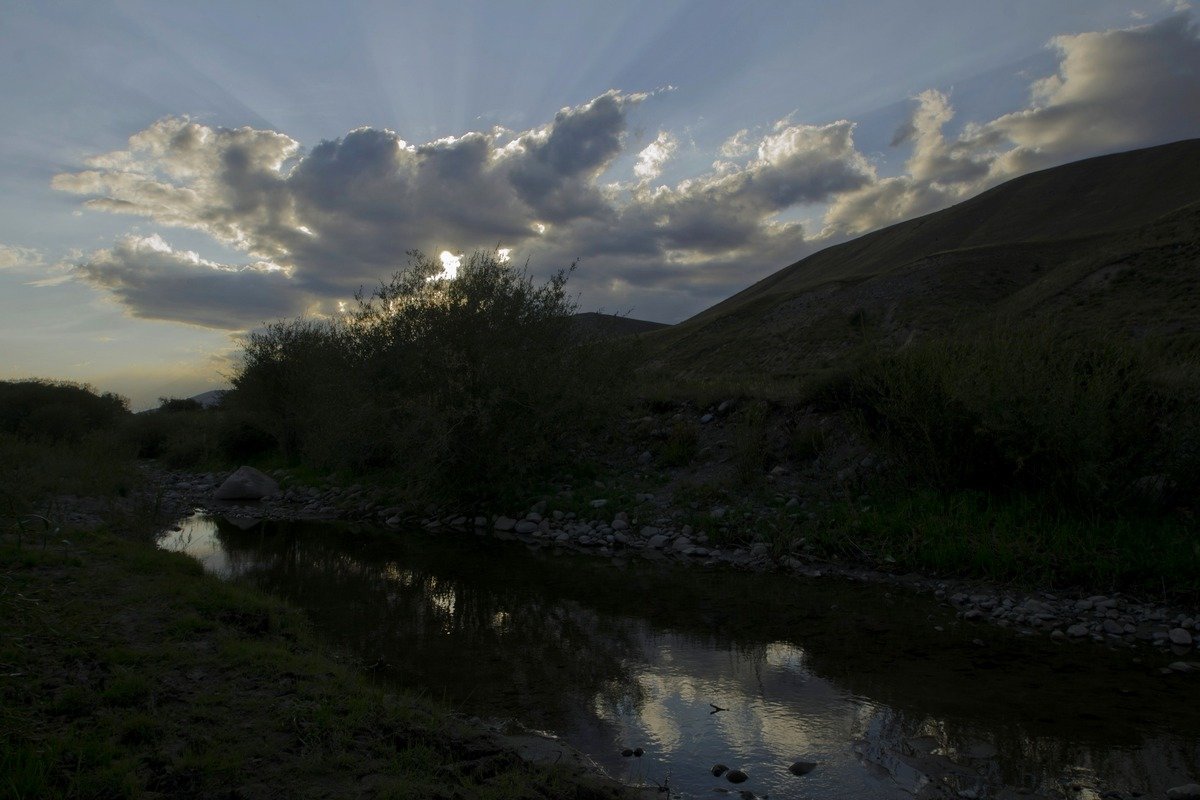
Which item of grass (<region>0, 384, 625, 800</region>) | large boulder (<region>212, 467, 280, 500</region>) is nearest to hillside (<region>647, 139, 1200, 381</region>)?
large boulder (<region>212, 467, 280, 500</region>)

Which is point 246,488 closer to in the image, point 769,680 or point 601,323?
point 601,323

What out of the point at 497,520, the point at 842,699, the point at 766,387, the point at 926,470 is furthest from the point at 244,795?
the point at 766,387

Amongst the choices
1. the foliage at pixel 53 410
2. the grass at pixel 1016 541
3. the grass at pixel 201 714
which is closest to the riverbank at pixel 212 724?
the grass at pixel 201 714

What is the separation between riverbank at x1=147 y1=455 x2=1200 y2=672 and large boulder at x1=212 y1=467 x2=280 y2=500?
0.58 m

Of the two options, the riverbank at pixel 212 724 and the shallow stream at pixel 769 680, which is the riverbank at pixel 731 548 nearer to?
the shallow stream at pixel 769 680

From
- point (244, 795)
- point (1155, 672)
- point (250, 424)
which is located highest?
point (250, 424)

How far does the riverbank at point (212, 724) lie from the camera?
4.31 metres

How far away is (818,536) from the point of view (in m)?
13.3

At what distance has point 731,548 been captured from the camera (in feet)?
46.1

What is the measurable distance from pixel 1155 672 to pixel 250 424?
103 feet

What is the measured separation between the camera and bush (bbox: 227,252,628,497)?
57.7 ft

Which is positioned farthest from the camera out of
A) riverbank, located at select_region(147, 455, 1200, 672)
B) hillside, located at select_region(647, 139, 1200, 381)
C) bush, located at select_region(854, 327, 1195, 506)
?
hillside, located at select_region(647, 139, 1200, 381)

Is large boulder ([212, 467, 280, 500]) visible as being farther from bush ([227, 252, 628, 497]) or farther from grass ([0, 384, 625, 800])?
grass ([0, 384, 625, 800])

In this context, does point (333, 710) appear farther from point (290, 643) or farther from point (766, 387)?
point (766, 387)
